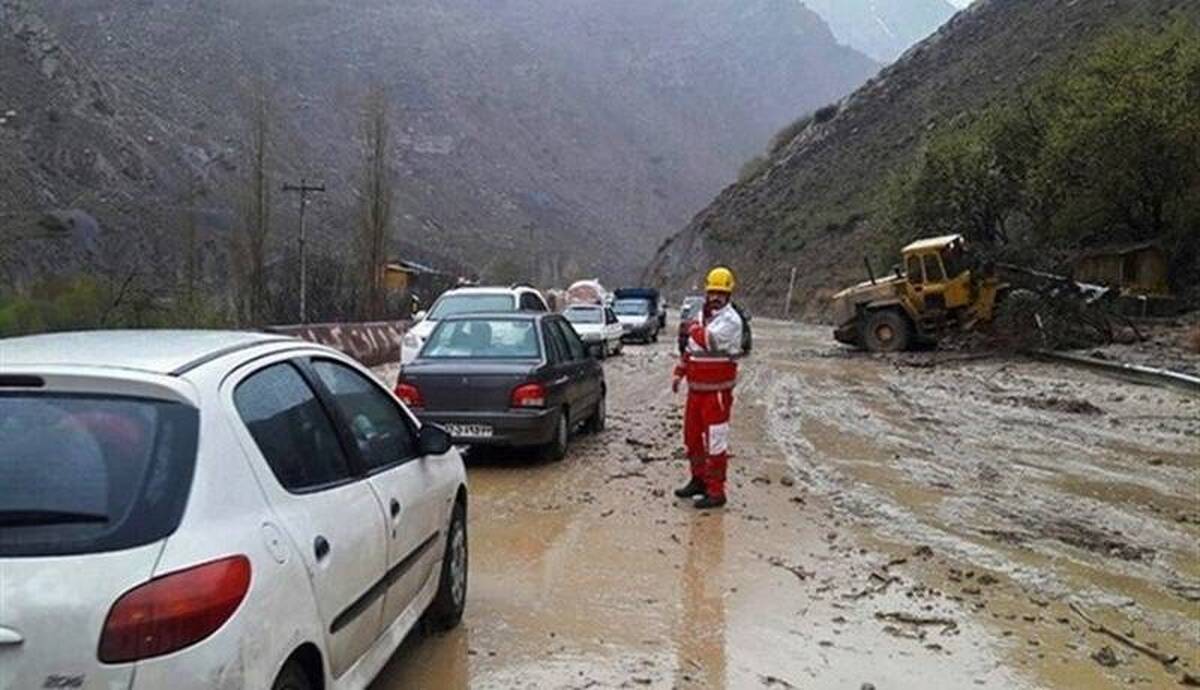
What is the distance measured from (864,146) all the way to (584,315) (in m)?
48.3

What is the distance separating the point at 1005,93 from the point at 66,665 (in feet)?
197

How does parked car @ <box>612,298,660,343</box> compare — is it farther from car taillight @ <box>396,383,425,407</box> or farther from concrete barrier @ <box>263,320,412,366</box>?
car taillight @ <box>396,383,425,407</box>

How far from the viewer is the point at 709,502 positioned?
8.70m

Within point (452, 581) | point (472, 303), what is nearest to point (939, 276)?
point (472, 303)

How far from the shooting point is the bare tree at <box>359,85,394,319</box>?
30906mm

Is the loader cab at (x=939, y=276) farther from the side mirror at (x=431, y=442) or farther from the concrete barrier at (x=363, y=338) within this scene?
the side mirror at (x=431, y=442)

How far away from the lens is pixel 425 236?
8400 cm

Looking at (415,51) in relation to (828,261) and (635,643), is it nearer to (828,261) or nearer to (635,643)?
(828,261)

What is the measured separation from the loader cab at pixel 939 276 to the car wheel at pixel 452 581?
78.1ft

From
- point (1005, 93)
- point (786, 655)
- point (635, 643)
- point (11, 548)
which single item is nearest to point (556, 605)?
point (635, 643)

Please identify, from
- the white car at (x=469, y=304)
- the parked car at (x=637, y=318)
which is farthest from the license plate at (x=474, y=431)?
the parked car at (x=637, y=318)

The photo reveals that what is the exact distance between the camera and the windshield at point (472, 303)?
56.2 feet

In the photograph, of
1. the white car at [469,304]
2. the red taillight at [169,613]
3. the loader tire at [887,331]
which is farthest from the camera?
the loader tire at [887,331]

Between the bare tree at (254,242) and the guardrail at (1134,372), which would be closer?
the guardrail at (1134,372)
